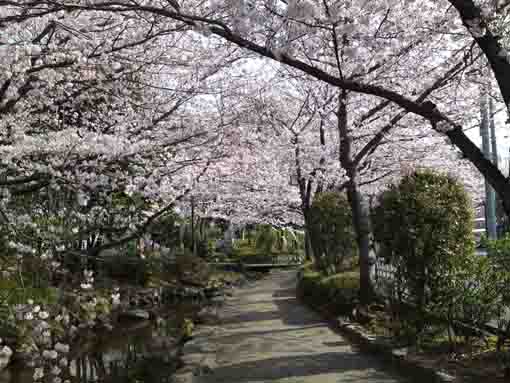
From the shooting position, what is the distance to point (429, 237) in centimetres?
630

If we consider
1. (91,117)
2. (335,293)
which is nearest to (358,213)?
(335,293)

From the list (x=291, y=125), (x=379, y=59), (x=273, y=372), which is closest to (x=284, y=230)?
(x=291, y=125)

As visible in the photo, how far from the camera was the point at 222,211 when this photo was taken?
2561 centimetres

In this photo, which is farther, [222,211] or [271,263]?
[271,263]

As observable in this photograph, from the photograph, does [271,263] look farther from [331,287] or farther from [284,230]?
[331,287]

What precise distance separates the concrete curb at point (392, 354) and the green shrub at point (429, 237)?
586 mm

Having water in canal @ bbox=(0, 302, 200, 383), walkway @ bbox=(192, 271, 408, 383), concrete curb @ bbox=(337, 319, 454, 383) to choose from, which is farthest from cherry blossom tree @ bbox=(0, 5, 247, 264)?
concrete curb @ bbox=(337, 319, 454, 383)

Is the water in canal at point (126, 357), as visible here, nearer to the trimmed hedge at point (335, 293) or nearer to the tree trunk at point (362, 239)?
the trimmed hedge at point (335, 293)

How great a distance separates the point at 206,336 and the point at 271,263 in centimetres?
1989

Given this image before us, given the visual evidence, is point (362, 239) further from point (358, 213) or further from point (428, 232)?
point (428, 232)

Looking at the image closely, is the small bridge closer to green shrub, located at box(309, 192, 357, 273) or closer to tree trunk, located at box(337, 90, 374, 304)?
green shrub, located at box(309, 192, 357, 273)

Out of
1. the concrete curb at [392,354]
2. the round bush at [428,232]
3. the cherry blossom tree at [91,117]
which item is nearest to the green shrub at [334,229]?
the cherry blossom tree at [91,117]

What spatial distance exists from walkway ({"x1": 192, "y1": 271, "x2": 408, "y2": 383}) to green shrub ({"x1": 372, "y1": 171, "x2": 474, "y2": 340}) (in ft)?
3.63

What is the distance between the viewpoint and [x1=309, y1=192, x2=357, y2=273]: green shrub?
12516mm
